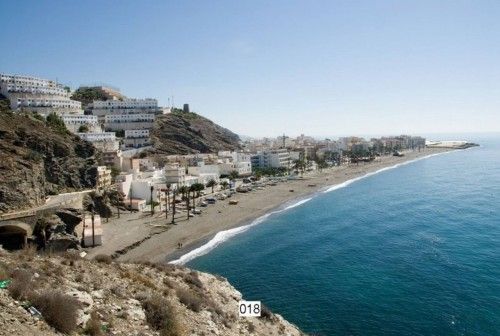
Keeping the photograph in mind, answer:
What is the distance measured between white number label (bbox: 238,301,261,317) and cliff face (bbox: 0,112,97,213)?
34.9 m

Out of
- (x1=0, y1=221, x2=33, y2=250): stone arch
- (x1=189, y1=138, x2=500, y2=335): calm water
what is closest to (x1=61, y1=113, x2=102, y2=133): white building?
(x1=0, y1=221, x2=33, y2=250): stone arch

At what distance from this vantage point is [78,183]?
6169cm

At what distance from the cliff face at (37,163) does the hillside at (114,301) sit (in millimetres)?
31371

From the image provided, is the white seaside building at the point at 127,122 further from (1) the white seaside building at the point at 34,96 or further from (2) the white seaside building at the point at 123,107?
(1) the white seaside building at the point at 34,96

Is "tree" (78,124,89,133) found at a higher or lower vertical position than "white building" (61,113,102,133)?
lower

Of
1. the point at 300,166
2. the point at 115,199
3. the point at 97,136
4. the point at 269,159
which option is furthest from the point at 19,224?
the point at 300,166

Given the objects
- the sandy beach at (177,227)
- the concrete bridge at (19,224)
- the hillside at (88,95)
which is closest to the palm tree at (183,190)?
the sandy beach at (177,227)

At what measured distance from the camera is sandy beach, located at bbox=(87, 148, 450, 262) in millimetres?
45000

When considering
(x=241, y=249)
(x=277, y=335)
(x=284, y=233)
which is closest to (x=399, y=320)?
(x=277, y=335)

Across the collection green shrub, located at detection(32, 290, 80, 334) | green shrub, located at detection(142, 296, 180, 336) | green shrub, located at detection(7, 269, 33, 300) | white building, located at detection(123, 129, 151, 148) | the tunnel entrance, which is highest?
white building, located at detection(123, 129, 151, 148)

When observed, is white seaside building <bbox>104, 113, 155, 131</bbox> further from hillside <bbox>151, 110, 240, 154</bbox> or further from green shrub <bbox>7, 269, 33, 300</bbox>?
green shrub <bbox>7, 269, 33, 300</bbox>

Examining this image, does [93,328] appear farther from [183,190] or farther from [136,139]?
[136,139]

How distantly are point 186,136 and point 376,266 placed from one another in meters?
90.0

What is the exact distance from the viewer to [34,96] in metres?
97.8
